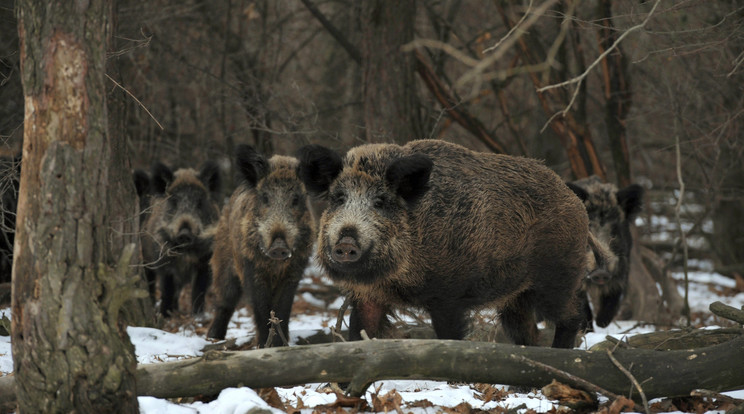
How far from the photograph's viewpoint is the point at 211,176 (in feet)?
32.4

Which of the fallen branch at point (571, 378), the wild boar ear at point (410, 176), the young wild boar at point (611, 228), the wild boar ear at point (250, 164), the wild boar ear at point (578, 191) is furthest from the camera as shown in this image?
the young wild boar at point (611, 228)

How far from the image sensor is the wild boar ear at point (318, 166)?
5.53m

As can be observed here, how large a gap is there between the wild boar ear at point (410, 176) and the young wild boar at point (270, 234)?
1.70 metres

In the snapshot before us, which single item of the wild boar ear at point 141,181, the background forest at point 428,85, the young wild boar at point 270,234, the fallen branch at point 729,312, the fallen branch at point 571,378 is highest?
the background forest at point 428,85

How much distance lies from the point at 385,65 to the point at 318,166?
3514mm

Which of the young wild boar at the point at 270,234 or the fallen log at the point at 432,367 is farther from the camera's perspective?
the young wild boar at the point at 270,234

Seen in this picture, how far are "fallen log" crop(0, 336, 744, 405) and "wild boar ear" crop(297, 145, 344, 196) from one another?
182 cm

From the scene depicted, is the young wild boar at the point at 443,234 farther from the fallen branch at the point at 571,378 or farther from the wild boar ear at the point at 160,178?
the wild boar ear at the point at 160,178

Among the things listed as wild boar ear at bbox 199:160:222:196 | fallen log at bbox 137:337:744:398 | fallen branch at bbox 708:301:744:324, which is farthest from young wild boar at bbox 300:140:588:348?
wild boar ear at bbox 199:160:222:196

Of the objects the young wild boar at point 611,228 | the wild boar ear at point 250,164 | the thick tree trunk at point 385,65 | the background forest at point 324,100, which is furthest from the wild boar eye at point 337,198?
the young wild boar at point 611,228

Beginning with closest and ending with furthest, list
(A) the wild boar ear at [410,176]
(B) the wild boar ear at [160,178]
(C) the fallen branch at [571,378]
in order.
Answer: (C) the fallen branch at [571,378], (A) the wild boar ear at [410,176], (B) the wild boar ear at [160,178]

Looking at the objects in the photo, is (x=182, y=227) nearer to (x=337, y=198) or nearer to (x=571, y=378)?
(x=337, y=198)

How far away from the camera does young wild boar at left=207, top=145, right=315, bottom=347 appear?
700cm

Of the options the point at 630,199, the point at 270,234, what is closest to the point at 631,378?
the point at 270,234
